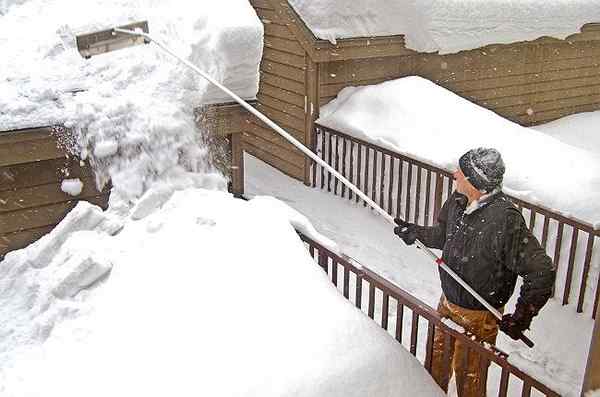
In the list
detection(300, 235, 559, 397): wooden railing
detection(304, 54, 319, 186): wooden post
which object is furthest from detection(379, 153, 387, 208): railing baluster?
detection(300, 235, 559, 397): wooden railing

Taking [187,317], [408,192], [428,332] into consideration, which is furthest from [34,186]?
[408,192]

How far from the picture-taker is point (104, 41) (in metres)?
5.22

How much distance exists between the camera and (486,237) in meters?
3.43

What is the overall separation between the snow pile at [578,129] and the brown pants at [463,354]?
670 cm

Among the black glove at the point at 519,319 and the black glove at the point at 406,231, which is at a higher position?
the black glove at the point at 406,231

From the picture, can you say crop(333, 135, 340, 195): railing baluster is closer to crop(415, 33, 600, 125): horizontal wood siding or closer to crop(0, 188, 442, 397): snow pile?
crop(415, 33, 600, 125): horizontal wood siding

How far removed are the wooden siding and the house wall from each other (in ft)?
13.2

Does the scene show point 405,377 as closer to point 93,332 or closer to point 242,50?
point 93,332

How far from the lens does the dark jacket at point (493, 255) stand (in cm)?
324

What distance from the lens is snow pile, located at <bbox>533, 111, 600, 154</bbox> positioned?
9.60 m

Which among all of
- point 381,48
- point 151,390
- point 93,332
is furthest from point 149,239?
point 381,48

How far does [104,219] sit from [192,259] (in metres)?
1.08

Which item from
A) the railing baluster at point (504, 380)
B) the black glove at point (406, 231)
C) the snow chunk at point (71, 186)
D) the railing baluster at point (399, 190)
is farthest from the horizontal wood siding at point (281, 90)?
the railing baluster at point (504, 380)

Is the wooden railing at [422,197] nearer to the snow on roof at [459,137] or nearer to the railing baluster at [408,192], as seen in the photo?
the railing baluster at [408,192]
